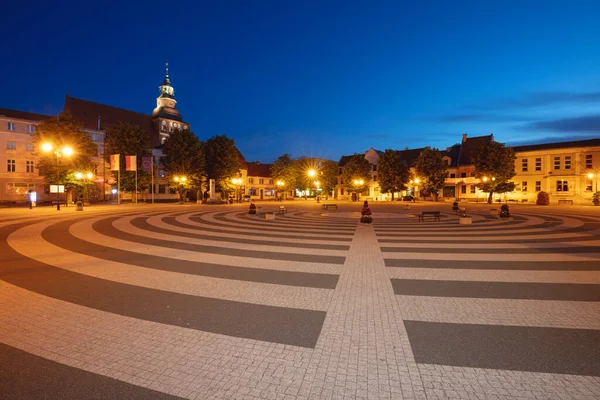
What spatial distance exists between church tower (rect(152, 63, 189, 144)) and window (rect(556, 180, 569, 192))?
235 ft

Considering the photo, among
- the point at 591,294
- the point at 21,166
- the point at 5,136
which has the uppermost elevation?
the point at 5,136

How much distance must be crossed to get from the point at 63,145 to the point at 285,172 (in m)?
43.6

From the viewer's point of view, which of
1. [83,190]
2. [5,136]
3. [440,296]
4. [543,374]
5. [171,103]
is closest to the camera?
[543,374]

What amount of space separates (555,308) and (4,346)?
9.40 metres

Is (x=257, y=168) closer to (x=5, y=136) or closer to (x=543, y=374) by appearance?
(x=5, y=136)

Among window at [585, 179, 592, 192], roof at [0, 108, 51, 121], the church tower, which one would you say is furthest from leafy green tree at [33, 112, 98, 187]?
window at [585, 179, 592, 192]

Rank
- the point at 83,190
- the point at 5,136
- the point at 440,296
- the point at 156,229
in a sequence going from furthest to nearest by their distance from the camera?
the point at 5,136 → the point at 83,190 → the point at 156,229 → the point at 440,296

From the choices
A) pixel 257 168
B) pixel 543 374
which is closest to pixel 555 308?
pixel 543 374

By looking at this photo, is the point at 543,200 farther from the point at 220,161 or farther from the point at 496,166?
the point at 220,161

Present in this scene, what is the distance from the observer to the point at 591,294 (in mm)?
7125

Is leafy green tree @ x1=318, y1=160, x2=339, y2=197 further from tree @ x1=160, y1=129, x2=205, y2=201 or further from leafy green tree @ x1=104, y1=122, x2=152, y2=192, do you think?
leafy green tree @ x1=104, y1=122, x2=152, y2=192

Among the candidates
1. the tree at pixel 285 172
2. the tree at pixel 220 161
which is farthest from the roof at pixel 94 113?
the tree at pixel 285 172

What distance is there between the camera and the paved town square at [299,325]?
12.7 feet

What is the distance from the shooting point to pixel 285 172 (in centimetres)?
7656
